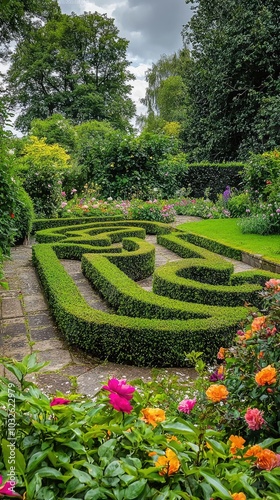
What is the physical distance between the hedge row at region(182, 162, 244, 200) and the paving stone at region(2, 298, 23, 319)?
11.0m

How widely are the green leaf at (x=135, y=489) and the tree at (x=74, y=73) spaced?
29.0 metres

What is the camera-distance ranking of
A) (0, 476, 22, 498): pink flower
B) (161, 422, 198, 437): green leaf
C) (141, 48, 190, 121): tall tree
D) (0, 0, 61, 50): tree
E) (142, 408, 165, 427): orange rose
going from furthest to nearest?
(141, 48, 190, 121): tall tree
(0, 0, 61, 50): tree
(142, 408, 165, 427): orange rose
(161, 422, 198, 437): green leaf
(0, 476, 22, 498): pink flower

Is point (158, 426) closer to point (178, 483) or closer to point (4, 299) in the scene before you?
point (178, 483)

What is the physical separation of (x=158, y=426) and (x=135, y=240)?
583 cm

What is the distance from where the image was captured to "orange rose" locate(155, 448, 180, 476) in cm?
97

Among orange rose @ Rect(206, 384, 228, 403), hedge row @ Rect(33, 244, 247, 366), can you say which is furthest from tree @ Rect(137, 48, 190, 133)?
orange rose @ Rect(206, 384, 228, 403)

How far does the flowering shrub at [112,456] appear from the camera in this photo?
3.05 ft

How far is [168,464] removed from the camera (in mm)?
971

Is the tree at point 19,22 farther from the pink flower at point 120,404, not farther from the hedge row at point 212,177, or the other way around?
the pink flower at point 120,404

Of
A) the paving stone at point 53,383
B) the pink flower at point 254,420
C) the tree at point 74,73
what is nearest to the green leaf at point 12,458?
the pink flower at point 254,420

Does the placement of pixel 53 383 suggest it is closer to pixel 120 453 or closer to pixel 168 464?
pixel 120 453

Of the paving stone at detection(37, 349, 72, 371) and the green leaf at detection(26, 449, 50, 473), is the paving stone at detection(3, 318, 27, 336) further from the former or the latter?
the green leaf at detection(26, 449, 50, 473)

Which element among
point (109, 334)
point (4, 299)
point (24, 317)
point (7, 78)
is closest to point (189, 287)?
point (109, 334)

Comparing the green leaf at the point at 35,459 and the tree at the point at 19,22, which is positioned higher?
the tree at the point at 19,22
